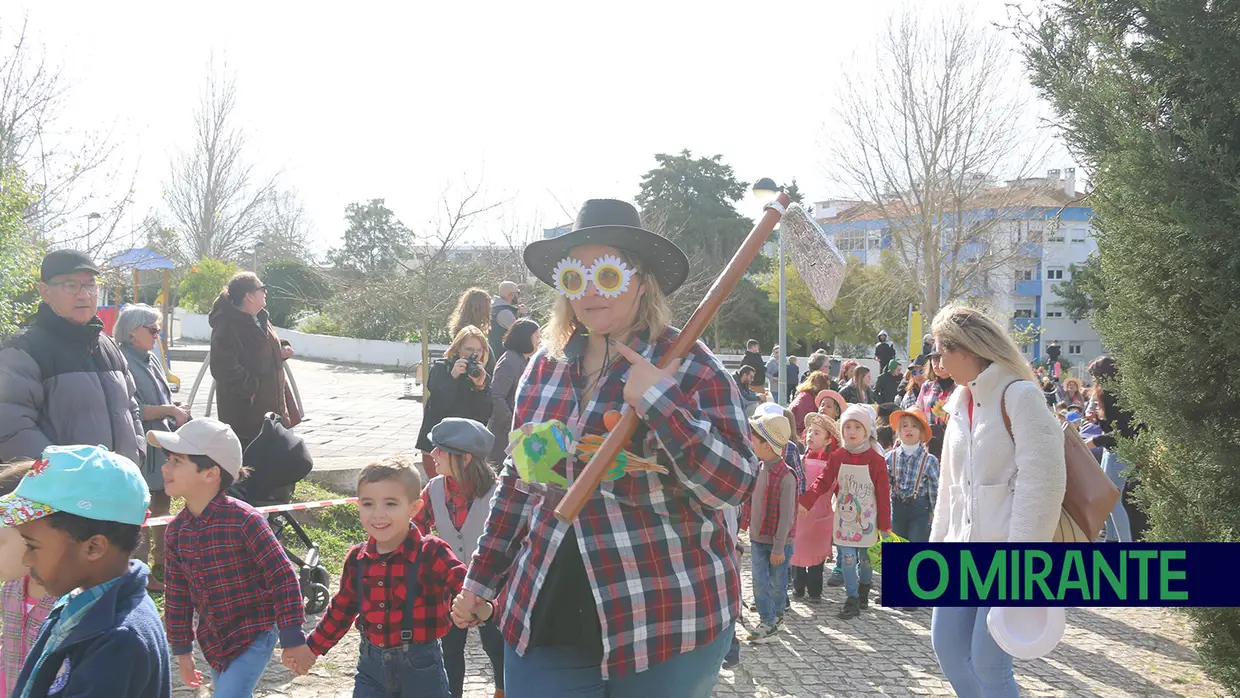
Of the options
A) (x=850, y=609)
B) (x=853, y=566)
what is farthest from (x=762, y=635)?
(x=853, y=566)

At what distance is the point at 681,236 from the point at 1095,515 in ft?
115

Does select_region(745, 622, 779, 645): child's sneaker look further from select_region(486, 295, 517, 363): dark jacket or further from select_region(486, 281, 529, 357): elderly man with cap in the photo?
select_region(486, 281, 529, 357): elderly man with cap

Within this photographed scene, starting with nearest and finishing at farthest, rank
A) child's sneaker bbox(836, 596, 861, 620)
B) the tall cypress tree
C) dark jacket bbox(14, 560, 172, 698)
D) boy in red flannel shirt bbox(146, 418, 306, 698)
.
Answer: dark jacket bbox(14, 560, 172, 698) → boy in red flannel shirt bbox(146, 418, 306, 698) → the tall cypress tree → child's sneaker bbox(836, 596, 861, 620)

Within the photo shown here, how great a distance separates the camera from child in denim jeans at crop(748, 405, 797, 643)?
19.6ft

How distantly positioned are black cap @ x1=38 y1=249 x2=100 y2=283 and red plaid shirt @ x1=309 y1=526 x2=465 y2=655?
2.26 meters

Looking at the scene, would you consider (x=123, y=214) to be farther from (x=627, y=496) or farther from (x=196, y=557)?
(x=627, y=496)

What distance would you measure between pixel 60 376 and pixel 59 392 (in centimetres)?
8

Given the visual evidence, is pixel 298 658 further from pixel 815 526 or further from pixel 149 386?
pixel 815 526

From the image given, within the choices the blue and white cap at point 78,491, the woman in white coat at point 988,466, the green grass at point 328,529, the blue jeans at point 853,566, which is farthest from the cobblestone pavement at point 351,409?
the blue and white cap at point 78,491

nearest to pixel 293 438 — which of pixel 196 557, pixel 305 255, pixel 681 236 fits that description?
pixel 196 557

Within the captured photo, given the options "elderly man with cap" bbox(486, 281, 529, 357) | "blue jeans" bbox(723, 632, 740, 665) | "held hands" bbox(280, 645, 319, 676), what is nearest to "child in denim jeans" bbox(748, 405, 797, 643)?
"blue jeans" bbox(723, 632, 740, 665)

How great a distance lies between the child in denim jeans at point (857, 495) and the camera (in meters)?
6.75

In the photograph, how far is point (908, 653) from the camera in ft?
18.7

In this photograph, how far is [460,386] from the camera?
600 centimetres
